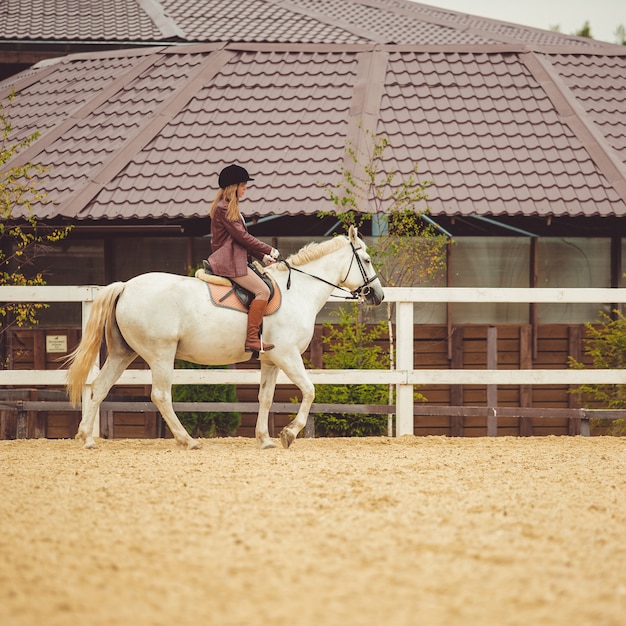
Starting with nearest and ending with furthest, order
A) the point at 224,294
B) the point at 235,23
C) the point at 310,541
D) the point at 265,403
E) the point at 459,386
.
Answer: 1. the point at 310,541
2. the point at 224,294
3. the point at 265,403
4. the point at 459,386
5. the point at 235,23

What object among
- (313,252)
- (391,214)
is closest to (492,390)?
(391,214)

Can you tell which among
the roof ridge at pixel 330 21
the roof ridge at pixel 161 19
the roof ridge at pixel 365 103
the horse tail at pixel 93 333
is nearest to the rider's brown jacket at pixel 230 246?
the horse tail at pixel 93 333

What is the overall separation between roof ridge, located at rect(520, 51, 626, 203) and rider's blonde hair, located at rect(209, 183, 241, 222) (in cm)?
655

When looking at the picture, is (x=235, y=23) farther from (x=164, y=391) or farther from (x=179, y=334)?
(x=164, y=391)

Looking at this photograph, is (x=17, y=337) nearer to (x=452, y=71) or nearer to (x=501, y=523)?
(x=452, y=71)

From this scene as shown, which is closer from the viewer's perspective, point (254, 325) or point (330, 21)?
point (254, 325)

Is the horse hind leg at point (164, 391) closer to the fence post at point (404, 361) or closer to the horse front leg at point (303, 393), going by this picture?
the horse front leg at point (303, 393)

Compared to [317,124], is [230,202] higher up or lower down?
lower down

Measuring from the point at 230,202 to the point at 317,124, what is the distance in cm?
613

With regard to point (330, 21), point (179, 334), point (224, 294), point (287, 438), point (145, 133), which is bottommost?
point (287, 438)

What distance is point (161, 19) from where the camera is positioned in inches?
747

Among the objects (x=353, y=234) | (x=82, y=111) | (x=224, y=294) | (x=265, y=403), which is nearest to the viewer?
(x=224, y=294)

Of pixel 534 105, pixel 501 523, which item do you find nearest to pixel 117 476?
pixel 501 523

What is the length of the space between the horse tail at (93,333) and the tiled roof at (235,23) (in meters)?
10.7
